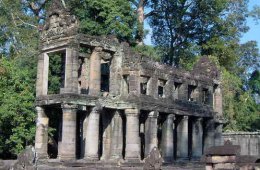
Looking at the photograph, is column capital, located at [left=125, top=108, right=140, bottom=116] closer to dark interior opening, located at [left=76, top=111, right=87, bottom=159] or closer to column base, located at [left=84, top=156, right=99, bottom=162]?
dark interior opening, located at [left=76, top=111, right=87, bottom=159]

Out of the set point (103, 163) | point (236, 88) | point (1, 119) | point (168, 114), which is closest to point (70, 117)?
point (103, 163)

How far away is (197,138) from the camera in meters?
34.9

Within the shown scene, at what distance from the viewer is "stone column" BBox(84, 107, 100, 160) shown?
27719 millimetres

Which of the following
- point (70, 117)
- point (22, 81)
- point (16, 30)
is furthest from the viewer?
point (16, 30)

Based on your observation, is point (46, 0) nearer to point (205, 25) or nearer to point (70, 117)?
point (205, 25)

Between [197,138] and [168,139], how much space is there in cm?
372

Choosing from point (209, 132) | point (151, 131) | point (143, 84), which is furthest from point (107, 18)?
point (209, 132)

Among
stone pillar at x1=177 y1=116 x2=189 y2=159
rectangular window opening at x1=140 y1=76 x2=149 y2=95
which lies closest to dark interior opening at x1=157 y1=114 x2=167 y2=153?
stone pillar at x1=177 y1=116 x2=189 y2=159

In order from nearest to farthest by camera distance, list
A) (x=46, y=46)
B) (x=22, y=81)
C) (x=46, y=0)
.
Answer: (x=46, y=46) → (x=22, y=81) → (x=46, y=0)

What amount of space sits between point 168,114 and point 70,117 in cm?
797

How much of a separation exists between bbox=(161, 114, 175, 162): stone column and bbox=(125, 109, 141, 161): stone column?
3.10 m

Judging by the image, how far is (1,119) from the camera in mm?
29844

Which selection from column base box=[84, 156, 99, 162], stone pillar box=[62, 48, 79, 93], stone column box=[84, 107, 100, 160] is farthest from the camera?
stone column box=[84, 107, 100, 160]

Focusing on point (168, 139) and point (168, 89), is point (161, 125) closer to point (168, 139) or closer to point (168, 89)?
point (168, 139)
